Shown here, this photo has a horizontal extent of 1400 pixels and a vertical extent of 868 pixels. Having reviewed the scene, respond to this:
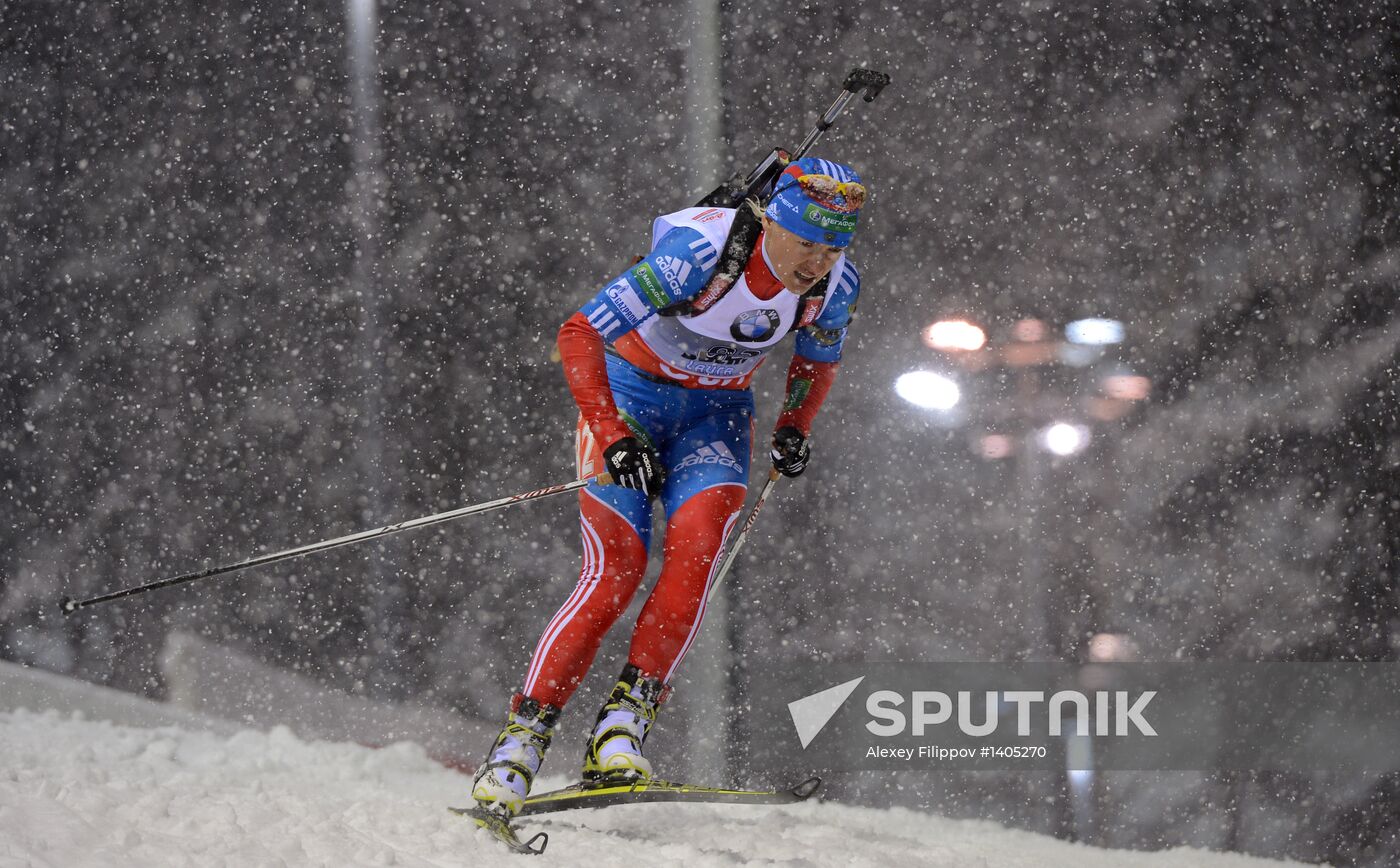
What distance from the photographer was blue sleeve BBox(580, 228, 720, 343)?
8.13 feet

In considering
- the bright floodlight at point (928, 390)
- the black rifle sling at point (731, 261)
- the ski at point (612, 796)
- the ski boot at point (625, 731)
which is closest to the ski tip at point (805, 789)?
the ski at point (612, 796)

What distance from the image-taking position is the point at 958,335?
393 cm

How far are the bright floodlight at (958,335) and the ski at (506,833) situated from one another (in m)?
2.24

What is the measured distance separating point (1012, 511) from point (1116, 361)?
618 mm

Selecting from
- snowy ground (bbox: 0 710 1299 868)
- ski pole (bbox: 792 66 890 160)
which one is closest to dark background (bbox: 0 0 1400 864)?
snowy ground (bbox: 0 710 1299 868)

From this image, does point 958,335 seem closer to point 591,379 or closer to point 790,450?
point 790,450

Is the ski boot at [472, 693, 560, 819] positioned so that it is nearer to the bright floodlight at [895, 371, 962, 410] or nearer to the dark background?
the dark background

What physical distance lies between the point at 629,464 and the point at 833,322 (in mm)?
639

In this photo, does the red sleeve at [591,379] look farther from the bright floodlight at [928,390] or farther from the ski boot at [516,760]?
the bright floodlight at [928,390]

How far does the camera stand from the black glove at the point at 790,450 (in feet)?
9.12

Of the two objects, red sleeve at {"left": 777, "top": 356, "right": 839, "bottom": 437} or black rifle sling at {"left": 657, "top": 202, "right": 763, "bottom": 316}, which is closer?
black rifle sling at {"left": 657, "top": 202, "right": 763, "bottom": 316}

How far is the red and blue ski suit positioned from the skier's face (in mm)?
31

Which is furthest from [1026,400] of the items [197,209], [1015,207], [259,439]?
[197,209]

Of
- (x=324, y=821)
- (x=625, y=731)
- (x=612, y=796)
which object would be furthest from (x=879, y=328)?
(x=324, y=821)
